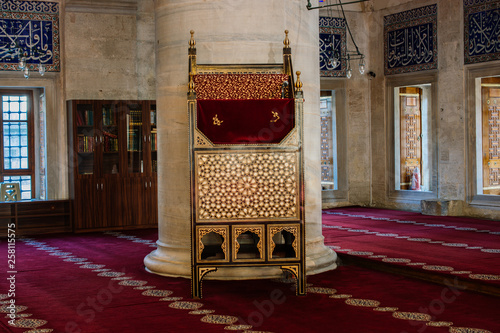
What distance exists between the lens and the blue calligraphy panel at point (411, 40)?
822 centimetres

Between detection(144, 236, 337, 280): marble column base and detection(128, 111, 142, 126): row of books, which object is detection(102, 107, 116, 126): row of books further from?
detection(144, 236, 337, 280): marble column base

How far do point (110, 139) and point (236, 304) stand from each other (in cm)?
436

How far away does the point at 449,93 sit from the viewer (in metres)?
7.99

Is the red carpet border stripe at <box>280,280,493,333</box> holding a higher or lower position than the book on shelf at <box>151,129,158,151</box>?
lower

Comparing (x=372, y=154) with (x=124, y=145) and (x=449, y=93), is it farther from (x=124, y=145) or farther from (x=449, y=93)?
(x=124, y=145)

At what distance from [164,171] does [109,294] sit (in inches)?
42.3

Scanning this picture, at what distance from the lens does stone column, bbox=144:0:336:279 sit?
4422mm

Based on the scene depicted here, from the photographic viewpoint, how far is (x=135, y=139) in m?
7.60

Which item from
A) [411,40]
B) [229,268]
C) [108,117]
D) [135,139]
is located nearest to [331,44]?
[411,40]

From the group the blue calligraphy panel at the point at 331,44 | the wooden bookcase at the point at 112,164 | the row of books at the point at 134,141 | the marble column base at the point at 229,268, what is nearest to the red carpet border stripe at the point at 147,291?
the marble column base at the point at 229,268

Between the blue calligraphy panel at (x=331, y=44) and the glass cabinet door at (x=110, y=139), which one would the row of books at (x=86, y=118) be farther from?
the blue calligraphy panel at (x=331, y=44)

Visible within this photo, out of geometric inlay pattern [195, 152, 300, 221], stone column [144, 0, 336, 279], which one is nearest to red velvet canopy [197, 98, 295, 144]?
geometric inlay pattern [195, 152, 300, 221]

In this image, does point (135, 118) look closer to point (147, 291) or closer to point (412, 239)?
point (412, 239)

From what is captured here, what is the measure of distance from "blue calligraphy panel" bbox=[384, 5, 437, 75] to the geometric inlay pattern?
5036 millimetres
